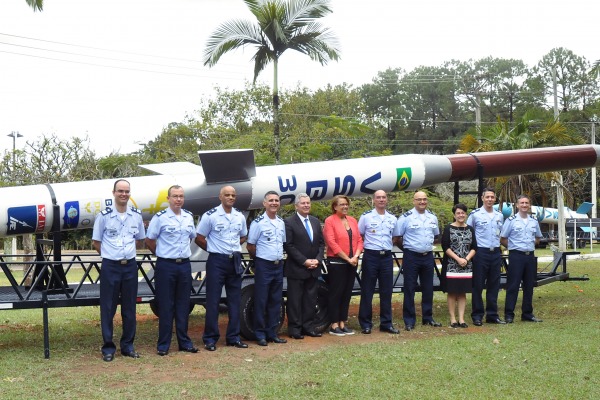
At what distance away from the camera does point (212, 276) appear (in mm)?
7574

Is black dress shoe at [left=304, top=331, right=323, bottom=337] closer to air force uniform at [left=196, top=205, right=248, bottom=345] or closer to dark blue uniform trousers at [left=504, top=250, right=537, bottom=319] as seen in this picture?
air force uniform at [left=196, top=205, right=248, bottom=345]

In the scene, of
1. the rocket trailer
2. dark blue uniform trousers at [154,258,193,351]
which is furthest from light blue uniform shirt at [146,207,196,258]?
the rocket trailer

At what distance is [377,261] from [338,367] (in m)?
2.18

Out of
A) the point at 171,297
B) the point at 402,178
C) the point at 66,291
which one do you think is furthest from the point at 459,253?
the point at 66,291

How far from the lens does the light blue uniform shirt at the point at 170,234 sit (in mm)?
7285

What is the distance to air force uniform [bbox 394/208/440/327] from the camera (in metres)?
8.62

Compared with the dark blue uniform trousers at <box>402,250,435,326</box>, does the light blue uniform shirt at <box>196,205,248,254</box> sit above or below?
above

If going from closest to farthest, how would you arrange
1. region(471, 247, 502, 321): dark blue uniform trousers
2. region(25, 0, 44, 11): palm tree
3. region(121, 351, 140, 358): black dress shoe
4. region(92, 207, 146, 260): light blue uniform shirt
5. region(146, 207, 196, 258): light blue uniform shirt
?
region(92, 207, 146, 260): light blue uniform shirt
region(121, 351, 140, 358): black dress shoe
region(146, 207, 196, 258): light blue uniform shirt
region(471, 247, 502, 321): dark blue uniform trousers
region(25, 0, 44, 11): palm tree

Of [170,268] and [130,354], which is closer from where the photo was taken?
[130,354]

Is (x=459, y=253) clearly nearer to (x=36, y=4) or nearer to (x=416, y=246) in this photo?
(x=416, y=246)

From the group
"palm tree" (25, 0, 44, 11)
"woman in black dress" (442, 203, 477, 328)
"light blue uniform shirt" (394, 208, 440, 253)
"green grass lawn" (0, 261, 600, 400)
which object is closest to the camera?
"green grass lawn" (0, 261, 600, 400)

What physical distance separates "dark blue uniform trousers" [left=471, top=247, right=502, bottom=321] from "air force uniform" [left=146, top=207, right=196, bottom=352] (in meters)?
3.78

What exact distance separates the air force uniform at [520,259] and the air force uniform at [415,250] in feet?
3.95

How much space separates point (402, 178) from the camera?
32.4 feet
